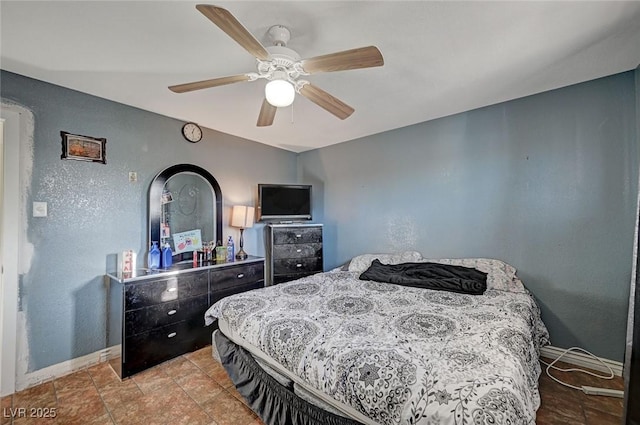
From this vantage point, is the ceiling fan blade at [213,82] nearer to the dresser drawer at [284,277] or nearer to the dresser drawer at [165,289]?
the dresser drawer at [165,289]

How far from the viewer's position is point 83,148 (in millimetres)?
2385

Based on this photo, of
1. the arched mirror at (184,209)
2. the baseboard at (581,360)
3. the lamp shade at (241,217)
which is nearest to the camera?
the baseboard at (581,360)

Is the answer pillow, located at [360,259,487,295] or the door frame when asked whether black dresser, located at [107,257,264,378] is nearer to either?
the door frame

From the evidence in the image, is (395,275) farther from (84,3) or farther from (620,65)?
(84,3)

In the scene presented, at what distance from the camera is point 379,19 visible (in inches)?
60.2

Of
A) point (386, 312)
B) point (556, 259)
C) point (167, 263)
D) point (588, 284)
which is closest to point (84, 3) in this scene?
point (167, 263)

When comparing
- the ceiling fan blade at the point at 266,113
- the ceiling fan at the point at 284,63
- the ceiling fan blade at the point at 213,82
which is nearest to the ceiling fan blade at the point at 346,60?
the ceiling fan at the point at 284,63

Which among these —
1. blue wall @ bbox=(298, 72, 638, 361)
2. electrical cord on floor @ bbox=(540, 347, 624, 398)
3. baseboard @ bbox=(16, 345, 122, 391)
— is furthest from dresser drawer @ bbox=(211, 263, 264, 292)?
electrical cord on floor @ bbox=(540, 347, 624, 398)

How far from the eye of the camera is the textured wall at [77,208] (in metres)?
2.15

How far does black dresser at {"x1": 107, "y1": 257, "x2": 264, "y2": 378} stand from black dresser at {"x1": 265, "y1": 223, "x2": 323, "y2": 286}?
0.81 meters

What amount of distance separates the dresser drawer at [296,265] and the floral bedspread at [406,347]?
129cm

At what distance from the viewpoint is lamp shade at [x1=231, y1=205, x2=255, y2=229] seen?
342 cm

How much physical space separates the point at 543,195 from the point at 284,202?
2929 millimetres

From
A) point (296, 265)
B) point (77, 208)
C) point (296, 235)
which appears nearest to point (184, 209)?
point (77, 208)
